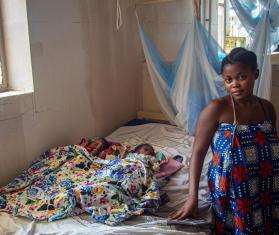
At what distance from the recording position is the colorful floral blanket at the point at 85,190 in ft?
4.70

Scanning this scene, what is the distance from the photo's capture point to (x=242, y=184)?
4.04 ft

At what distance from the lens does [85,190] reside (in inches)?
57.1

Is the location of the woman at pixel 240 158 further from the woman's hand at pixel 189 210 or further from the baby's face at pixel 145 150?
the baby's face at pixel 145 150

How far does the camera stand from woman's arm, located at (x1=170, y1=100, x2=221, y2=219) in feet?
4.22

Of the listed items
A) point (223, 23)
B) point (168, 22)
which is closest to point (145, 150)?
point (168, 22)

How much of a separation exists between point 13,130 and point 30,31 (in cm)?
61

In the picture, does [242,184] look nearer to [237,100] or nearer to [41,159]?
[237,100]

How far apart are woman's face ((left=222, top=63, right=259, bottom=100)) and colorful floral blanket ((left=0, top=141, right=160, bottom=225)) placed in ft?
1.98

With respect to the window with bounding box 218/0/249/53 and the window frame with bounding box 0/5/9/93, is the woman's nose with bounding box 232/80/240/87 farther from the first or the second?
the window with bounding box 218/0/249/53

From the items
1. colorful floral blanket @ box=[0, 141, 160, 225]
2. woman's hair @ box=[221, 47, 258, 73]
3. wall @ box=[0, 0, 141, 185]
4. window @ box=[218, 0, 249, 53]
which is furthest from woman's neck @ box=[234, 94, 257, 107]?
window @ box=[218, 0, 249, 53]

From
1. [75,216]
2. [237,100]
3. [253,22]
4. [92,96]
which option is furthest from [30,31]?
[253,22]

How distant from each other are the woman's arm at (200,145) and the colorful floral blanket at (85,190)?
0.21m

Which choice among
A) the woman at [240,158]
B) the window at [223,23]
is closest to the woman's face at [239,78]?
the woman at [240,158]

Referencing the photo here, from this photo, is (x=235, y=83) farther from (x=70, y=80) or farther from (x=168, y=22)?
(x=168, y=22)
